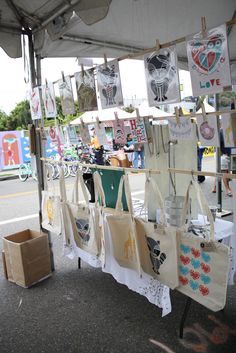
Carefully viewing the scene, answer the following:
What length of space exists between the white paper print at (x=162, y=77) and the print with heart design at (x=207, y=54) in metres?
0.19

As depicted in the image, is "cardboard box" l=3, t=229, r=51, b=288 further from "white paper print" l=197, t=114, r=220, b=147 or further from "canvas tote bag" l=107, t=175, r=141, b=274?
"white paper print" l=197, t=114, r=220, b=147

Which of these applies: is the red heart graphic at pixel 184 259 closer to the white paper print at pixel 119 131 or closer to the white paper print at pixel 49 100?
the white paper print at pixel 119 131

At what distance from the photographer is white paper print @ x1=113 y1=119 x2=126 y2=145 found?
277 centimetres

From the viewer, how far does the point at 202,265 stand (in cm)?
196

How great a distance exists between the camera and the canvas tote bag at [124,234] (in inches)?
92.6

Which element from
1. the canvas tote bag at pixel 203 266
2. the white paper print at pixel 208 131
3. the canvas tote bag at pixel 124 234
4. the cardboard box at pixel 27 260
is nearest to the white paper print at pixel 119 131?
the canvas tote bag at pixel 124 234

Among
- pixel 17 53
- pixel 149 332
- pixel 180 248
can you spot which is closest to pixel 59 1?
pixel 17 53

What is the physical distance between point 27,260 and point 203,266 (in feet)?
6.47

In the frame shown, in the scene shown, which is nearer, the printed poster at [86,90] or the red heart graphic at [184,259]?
the red heart graphic at [184,259]

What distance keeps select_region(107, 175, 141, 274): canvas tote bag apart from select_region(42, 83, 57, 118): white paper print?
3.84 feet

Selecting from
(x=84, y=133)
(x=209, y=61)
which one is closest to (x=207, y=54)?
(x=209, y=61)

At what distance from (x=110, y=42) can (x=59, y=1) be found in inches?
43.3

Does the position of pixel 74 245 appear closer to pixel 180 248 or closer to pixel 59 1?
pixel 180 248

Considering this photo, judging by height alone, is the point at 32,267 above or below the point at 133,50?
below
